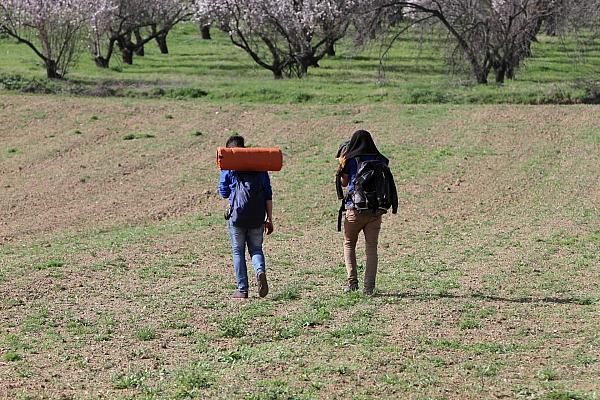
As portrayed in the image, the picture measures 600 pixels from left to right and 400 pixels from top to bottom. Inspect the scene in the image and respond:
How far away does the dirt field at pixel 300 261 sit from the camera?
786 cm

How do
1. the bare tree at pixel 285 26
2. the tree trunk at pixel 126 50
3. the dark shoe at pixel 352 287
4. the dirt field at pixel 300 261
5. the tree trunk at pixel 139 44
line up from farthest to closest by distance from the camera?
the tree trunk at pixel 139 44 < the tree trunk at pixel 126 50 < the bare tree at pixel 285 26 < the dark shoe at pixel 352 287 < the dirt field at pixel 300 261

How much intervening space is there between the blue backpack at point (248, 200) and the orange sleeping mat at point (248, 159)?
0.53ft

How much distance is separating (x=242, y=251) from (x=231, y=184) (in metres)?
0.68

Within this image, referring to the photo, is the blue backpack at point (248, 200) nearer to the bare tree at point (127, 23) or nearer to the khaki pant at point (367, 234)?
the khaki pant at point (367, 234)

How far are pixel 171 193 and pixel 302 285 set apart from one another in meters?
10.0

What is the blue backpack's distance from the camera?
11023 mm

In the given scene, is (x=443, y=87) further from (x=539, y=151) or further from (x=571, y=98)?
(x=539, y=151)

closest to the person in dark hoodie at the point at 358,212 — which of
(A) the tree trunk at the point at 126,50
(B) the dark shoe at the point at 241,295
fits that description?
(B) the dark shoe at the point at 241,295

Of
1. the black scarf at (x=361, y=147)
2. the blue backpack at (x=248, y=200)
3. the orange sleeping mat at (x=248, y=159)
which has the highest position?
the black scarf at (x=361, y=147)

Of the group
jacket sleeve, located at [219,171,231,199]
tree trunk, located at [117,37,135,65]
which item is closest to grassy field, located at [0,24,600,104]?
tree trunk, located at [117,37,135,65]

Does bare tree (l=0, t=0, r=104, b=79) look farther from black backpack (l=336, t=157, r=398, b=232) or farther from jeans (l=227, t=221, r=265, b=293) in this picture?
black backpack (l=336, t=157, r=398, b=232)

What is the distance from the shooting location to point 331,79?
38281 millimetres

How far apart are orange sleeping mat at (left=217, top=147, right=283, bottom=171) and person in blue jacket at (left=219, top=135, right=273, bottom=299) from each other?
0.58 feet

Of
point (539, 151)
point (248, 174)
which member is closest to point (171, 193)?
point (539, 151)
